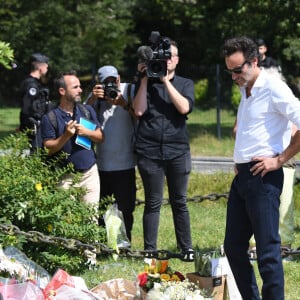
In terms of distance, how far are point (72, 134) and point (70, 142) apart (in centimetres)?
18

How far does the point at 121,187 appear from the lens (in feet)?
24.5

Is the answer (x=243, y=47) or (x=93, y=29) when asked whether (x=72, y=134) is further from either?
(x=93, y=29)

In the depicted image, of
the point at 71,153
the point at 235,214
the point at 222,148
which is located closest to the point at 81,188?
the point at 71,153

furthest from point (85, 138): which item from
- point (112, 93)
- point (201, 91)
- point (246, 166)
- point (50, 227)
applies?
point (201, 91)

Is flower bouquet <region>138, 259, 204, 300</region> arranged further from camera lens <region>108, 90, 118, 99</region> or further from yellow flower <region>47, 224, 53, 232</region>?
camera lens <region>108, 90, 118, 99</region>

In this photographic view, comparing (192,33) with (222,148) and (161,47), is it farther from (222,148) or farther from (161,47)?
(161,47)

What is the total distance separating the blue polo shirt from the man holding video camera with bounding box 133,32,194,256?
0.50 meters

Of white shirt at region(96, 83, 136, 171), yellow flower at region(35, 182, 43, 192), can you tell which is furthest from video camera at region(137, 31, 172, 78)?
yellow flower at region(35, 182, 43, 192)

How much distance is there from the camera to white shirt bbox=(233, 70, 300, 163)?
507cm

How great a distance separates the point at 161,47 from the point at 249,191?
93.2 inches

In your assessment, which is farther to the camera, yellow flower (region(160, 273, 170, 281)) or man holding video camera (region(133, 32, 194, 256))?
→ man holding video camera (region(133, 32, 194, 256))

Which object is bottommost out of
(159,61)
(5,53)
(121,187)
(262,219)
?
(121,187)

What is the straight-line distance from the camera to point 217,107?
19.2m

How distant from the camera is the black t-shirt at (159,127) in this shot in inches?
279
